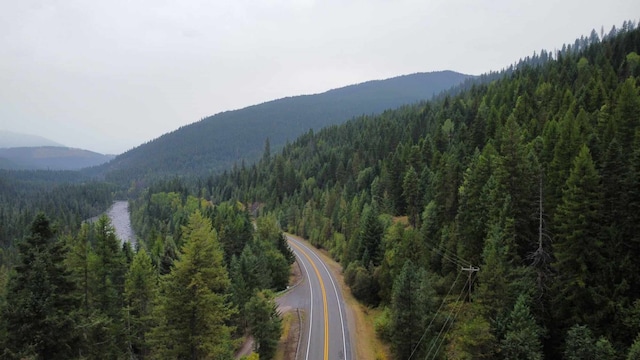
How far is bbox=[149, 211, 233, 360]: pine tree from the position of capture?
23.2m

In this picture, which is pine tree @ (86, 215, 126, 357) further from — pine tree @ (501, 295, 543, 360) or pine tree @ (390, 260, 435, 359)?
pine tree @ (501, 295, 543, 360)

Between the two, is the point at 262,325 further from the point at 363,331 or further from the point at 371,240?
the point at 371,240

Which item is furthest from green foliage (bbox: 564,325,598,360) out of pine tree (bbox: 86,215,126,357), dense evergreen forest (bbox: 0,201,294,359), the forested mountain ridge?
pine tree (bbox: 86,215,126,357)

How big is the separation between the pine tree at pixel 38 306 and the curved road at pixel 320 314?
81.8 ft

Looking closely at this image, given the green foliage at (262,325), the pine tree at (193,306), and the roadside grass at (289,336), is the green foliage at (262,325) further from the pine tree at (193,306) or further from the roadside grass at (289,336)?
the pine tree at (193,306)

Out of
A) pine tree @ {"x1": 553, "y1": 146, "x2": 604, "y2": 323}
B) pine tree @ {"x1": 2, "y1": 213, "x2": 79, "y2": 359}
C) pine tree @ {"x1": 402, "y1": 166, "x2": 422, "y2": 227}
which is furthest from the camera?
pine tree @ {"x1": 402, "y1": 166, "x2": 422, "y2": 227}

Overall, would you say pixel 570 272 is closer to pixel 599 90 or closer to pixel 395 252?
pixel 395 252

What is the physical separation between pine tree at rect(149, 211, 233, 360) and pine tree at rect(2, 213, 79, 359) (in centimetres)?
573

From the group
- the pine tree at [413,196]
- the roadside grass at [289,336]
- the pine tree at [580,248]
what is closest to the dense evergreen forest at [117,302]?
the roadside grass at [289,336]

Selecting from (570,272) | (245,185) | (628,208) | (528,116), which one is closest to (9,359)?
(570,272)

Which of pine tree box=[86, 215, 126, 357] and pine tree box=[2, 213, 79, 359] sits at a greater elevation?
pine tree box=[2, 213, 79, 359]

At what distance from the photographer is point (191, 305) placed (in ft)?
75.4

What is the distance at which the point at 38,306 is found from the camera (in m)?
16.6

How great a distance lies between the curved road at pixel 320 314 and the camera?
39281 mm
